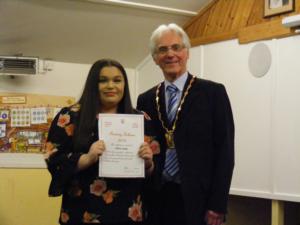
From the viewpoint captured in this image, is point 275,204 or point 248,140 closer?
point 275,204

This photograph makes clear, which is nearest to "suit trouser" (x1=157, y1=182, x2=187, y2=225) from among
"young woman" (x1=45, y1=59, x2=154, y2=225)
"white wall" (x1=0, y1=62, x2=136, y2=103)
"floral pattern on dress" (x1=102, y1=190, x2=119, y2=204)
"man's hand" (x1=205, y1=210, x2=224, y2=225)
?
"man's hand" (x1=205, y1=210, x2=224, y2=225)

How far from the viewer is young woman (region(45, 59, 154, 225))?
169cm

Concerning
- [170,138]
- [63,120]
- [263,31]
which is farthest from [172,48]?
[263,31]

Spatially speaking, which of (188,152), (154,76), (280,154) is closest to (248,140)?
(280,154)

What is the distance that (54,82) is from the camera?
391cm

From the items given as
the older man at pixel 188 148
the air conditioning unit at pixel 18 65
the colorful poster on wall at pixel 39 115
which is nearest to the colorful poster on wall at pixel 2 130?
the colorful poster on wall at pixel 39 115

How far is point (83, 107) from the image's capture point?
1790 millimetres

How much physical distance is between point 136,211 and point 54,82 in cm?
240

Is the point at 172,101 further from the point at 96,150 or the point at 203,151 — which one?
the point at 96,150

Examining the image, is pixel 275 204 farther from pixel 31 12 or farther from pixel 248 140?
pixel 31 12

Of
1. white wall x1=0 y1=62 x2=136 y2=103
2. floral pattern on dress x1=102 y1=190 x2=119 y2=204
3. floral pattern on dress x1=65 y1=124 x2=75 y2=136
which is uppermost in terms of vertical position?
white wall x1=0 y1=62 x2=136 y2=103

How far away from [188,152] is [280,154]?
4.38 feet

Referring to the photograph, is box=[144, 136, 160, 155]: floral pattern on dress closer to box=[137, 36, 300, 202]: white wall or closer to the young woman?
the young woman

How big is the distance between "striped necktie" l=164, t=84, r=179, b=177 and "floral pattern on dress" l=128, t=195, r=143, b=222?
0.25 meters
